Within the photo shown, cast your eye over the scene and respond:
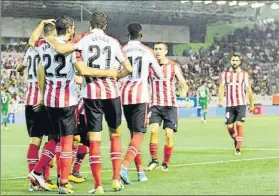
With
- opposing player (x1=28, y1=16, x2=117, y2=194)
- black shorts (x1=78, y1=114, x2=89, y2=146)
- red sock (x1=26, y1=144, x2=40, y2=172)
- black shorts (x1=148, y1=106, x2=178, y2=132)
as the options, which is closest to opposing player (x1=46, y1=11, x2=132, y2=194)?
opposing player (x1=28, y1=16, x2=117, y2=194)

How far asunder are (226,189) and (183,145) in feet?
24.3

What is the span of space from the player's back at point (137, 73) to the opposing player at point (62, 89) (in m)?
0.97

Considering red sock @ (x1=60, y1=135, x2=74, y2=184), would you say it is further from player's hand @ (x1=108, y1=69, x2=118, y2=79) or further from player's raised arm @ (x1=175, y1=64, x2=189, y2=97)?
player's raised arm @ (x1=175, y1=64, x2=189, y2=97)

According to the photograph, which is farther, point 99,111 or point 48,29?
point 48,29

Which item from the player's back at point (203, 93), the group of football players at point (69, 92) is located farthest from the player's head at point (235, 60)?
the player's back at point (203, 93)

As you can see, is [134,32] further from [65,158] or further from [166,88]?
[166,88]

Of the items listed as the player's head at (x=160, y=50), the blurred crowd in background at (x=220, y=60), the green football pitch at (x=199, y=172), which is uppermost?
the blurred crowd in background at (x=220, y=60)

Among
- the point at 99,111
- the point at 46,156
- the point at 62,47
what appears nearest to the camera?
the point at 62,47

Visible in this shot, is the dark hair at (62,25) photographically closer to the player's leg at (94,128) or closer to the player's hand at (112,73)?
the player's hand at (112,73)

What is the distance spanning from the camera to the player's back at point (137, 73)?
809cm

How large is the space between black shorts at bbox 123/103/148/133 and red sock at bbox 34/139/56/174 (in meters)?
0.95

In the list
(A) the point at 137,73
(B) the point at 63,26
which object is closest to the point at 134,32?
(A) the point at 137,73

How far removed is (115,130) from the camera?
7406 millimetres

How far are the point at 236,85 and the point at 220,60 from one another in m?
18.6
